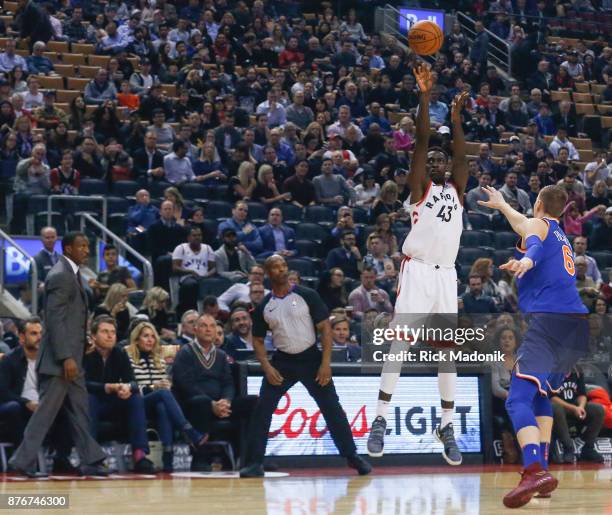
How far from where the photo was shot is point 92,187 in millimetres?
16938

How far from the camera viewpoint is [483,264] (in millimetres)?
16688

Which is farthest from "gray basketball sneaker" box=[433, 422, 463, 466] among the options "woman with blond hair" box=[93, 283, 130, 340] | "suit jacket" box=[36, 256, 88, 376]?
"woman with blond hair" box=[93, 283, 130, 340]

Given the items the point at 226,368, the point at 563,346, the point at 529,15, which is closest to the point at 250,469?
the point at 226,368

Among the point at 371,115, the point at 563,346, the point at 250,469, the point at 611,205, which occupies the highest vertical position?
the point at 371,115

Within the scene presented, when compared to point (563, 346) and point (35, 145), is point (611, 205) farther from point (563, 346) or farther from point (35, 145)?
point (563, 346)

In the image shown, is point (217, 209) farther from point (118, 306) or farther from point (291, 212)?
point (118, 306)

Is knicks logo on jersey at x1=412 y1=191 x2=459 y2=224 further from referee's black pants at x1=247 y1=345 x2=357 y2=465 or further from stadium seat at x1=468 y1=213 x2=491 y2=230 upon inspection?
stadium seat at x1=468 y1=213 x2=491 y2=230

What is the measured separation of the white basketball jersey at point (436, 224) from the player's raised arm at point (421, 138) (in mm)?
95

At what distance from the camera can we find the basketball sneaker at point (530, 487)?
27.1 ft

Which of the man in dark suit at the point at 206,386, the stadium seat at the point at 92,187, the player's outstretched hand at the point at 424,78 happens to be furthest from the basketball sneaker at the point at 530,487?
the stadium seat at the point at 92,187

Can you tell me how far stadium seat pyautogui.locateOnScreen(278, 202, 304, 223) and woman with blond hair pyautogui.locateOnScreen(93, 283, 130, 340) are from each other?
460cm

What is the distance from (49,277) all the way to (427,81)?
11.7 feet

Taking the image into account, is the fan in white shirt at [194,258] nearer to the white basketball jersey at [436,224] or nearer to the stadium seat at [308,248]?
the stadium seat at [308,248]

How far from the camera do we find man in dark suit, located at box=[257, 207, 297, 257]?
1731cm
